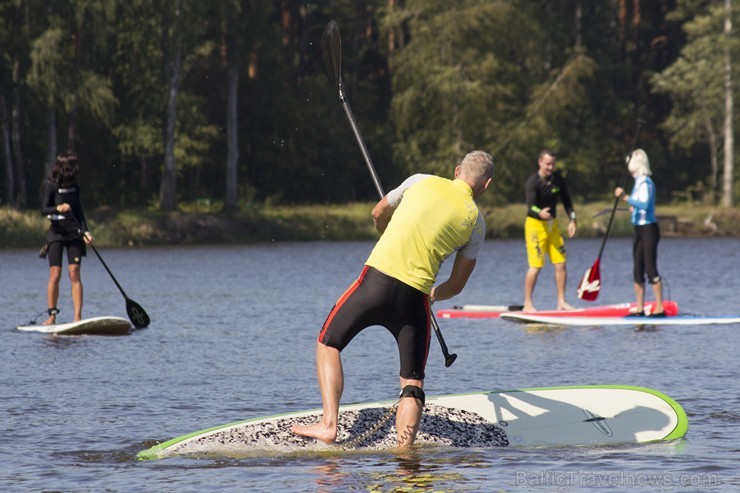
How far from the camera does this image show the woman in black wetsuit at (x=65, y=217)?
14.7m

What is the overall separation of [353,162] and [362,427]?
5090 centimetres

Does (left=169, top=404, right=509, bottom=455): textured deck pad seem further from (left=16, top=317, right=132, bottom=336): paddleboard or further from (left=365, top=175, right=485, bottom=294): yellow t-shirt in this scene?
(left=16, top=317, right=132, bottom=336): paddleboard

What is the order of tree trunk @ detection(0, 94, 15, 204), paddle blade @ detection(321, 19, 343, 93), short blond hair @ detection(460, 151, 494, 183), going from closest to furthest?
short blond hair @ detection(460, 151, 494, 183)
paddle blade @ detection(321, 19, 343, 93)
tree trunk @ detection(0, 94, 15, 204)

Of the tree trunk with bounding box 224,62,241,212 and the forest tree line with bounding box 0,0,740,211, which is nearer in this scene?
the forest tree line with bounding box 0,0,740,211

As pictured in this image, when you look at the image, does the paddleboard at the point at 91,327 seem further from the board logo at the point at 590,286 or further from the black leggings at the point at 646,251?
the black leggings at the point at 646,251

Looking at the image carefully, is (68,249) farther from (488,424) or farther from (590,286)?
(488,424)

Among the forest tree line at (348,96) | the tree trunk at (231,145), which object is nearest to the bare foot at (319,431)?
the forest tree line at (348,96)

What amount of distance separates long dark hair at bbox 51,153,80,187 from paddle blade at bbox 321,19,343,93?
483cm

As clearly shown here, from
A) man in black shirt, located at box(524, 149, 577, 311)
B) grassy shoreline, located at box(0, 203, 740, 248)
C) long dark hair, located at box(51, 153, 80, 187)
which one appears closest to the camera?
long dark hair, located at box(51, 153, 80, 187)

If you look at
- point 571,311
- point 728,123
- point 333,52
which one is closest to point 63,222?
point 333,52

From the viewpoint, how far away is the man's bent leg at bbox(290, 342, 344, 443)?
7.94 meters

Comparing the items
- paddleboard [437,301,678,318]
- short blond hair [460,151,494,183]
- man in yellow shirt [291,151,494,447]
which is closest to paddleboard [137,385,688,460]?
man in yellow shirt [291,151,494,447]

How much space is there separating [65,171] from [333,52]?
513 centimetres

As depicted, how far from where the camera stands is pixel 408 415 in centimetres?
819
